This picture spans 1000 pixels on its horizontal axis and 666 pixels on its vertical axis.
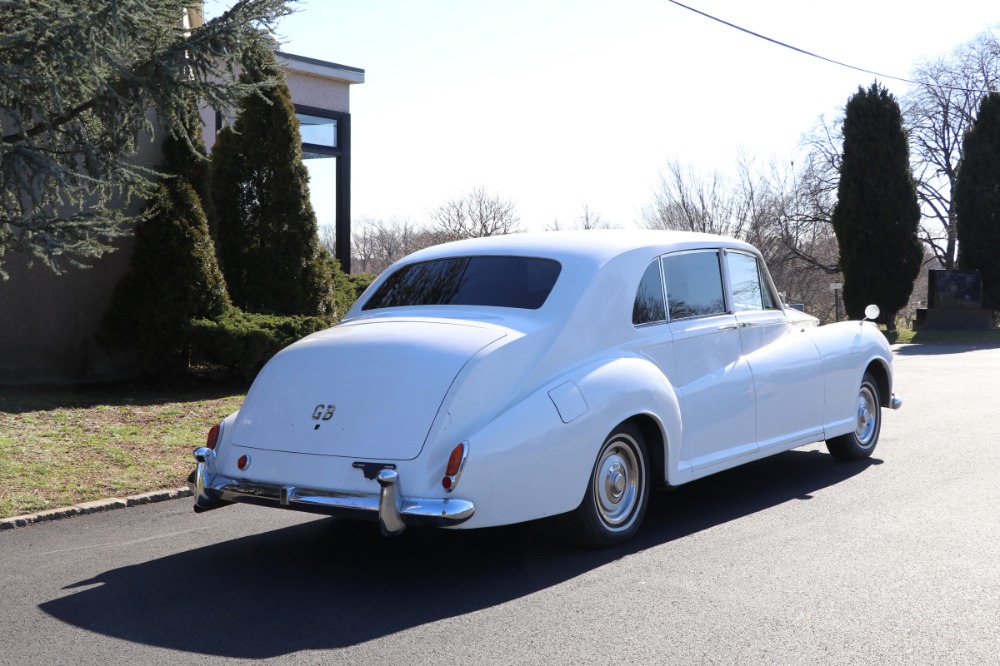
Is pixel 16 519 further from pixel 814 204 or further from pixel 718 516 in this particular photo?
pixel 814 204

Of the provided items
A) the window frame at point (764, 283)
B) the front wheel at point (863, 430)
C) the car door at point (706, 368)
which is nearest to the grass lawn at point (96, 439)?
the car door at point (706, 368)

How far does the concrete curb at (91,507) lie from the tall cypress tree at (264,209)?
6.31m

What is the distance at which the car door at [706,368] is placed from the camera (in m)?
6.44

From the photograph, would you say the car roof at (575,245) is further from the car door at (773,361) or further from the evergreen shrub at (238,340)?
the evergreen shrub at (238,340)

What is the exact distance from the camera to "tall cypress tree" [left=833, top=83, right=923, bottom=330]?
98.2ft

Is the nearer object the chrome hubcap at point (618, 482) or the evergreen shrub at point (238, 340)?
the chrome hubcap at point (618, 482)

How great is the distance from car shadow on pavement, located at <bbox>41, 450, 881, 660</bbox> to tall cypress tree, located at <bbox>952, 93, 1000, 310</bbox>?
2822 centimetres

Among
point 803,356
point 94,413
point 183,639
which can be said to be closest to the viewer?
point 183,639

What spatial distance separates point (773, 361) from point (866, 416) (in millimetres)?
1838

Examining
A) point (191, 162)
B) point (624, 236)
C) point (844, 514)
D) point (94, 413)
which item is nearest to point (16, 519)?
point (94, 413)

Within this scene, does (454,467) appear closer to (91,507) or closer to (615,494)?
(615,494)

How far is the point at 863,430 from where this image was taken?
853cm

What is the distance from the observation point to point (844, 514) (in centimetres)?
658

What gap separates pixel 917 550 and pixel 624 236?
2.58 m
